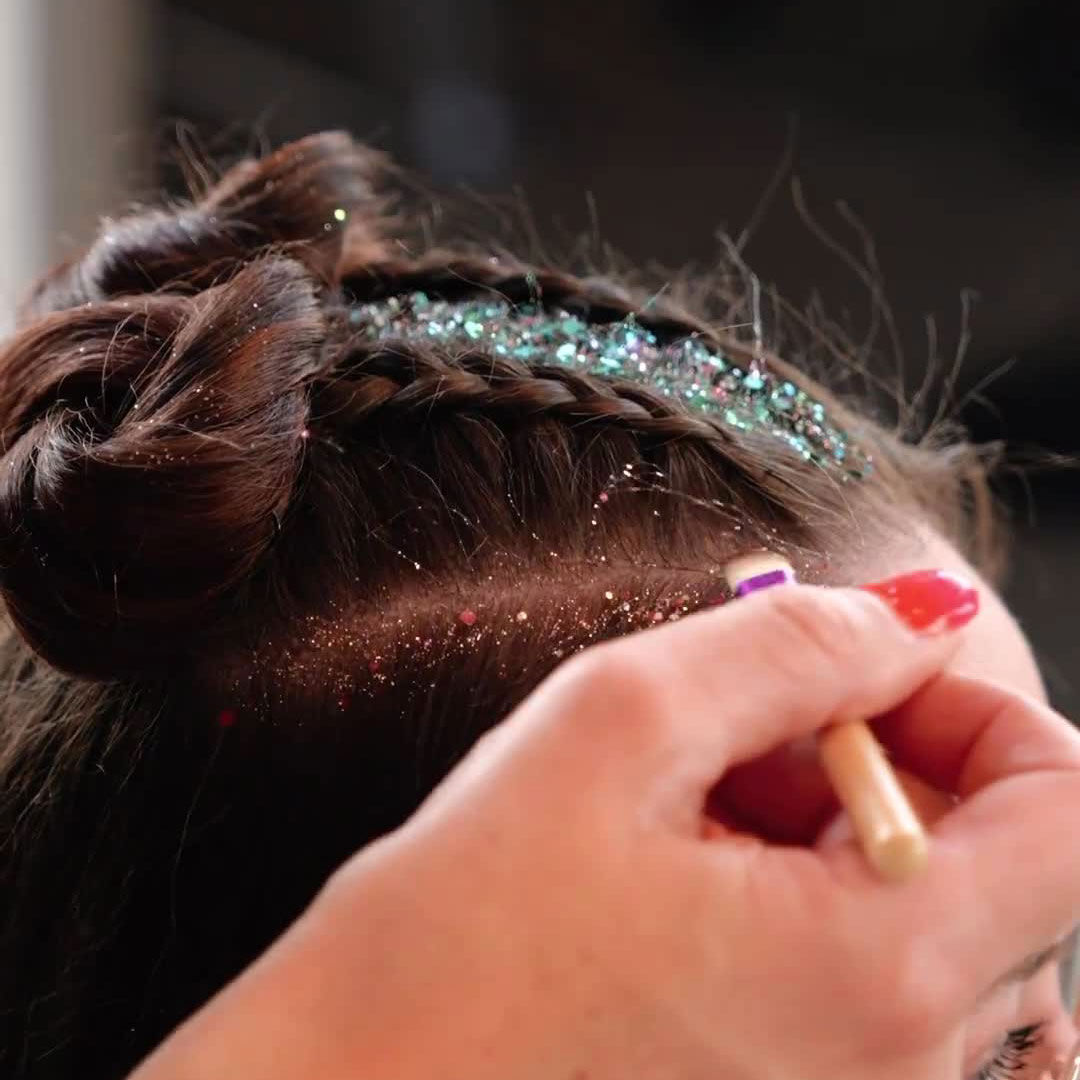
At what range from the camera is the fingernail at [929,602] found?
45 cm

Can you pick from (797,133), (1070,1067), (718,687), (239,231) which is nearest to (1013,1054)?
(1070,1067)

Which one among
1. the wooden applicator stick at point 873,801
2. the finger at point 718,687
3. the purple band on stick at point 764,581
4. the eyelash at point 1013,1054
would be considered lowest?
the eyelash at point 1013,1054

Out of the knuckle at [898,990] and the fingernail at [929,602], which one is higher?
the fingernail at [929,602]

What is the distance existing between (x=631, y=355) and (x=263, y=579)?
0.80ft

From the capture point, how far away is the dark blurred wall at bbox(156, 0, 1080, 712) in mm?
1351

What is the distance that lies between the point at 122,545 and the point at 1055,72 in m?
1.23

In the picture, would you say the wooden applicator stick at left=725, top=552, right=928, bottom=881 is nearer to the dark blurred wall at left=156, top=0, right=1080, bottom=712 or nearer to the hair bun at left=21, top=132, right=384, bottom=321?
the hair bun at left=21, top=132, right=384, bottom=321

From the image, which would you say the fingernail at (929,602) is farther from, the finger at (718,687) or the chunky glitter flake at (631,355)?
the chunky glitter flake at (631,355)

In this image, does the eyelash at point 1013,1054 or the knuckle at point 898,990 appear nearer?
the knuckle at point 898,990

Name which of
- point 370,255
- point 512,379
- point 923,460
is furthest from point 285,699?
point 923,460

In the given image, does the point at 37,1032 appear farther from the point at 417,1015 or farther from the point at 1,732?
the point at 417,1015

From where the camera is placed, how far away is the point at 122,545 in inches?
20.1

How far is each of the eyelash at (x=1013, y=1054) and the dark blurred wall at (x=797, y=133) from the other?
2.59ft

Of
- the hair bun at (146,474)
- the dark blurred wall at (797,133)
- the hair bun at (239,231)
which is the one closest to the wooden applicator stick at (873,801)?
the hair bun at (146,474)
